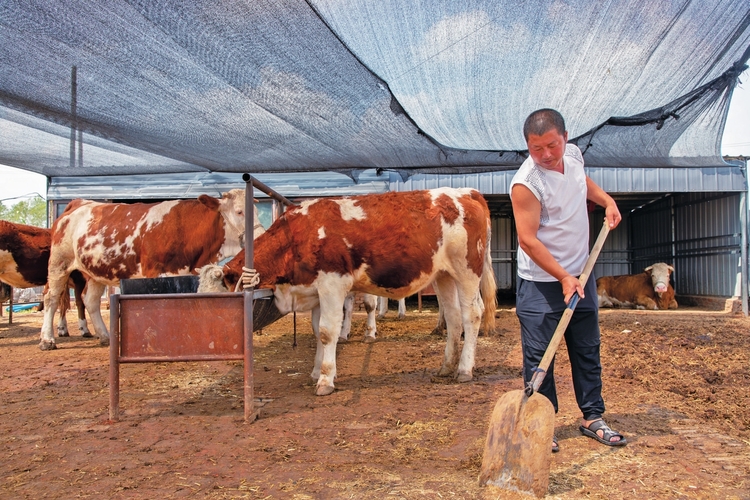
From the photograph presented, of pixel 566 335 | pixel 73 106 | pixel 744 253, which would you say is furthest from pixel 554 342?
pixel 744 253

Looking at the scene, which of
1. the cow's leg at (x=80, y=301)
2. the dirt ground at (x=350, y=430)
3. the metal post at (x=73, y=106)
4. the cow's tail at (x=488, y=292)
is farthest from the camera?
the cow's leg at (x=80, y=301)

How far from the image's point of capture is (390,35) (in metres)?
4.89

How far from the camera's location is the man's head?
2.98m

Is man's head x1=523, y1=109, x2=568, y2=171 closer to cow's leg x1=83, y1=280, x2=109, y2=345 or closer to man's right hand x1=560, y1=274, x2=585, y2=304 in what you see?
man's right hand x1=560, y1=274, x2=585, y2=304

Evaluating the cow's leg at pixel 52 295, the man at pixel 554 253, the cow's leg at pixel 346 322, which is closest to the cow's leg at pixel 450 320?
the man at pixel 554 253

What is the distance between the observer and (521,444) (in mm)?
2635

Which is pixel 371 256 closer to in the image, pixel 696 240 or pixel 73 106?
pixel 73 106

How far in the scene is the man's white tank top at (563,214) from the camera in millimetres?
3174

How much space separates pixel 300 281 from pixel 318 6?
233 centimetres

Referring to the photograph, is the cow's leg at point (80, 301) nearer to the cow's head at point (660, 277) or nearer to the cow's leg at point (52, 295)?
the cow's leg at point (52, 295)

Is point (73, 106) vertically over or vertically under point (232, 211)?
over

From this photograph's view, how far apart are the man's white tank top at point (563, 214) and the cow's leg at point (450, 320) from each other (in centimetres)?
228

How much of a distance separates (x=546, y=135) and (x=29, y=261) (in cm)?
899

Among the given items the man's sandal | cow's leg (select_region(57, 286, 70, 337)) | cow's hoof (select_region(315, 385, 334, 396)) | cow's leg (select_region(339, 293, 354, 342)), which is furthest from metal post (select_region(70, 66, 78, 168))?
the man's sandal
